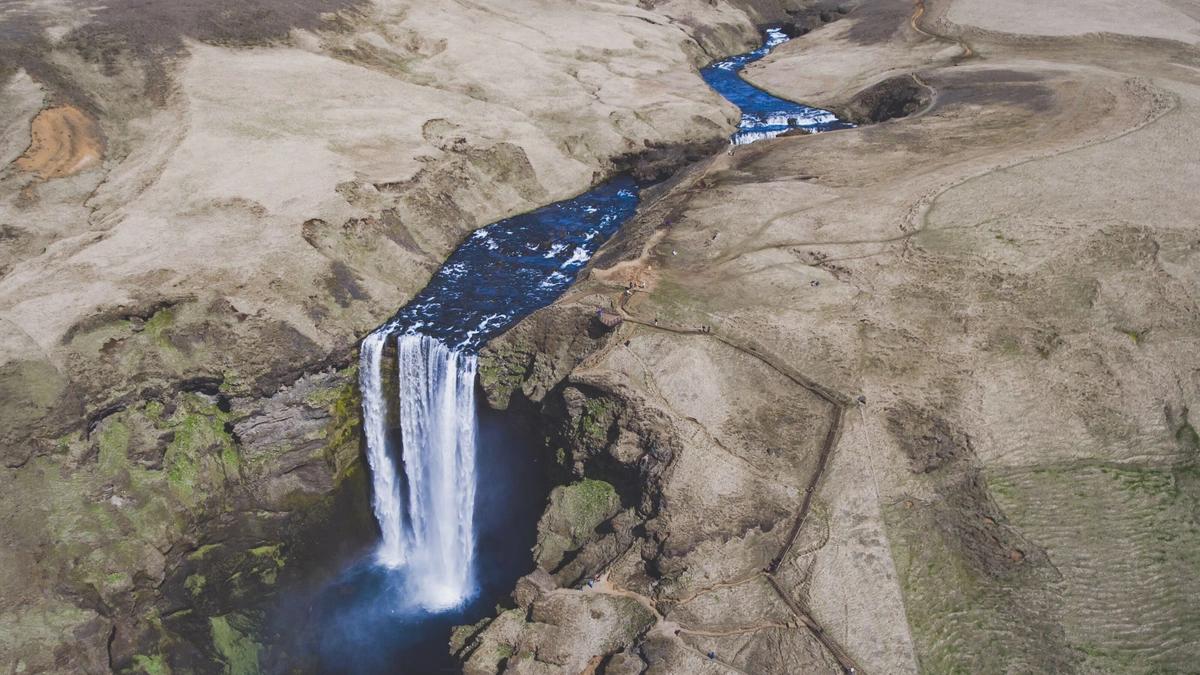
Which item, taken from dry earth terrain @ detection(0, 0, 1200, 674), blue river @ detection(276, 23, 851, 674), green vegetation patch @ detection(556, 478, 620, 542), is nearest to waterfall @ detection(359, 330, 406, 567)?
dry earth terrain @ detection(0, 0, 1200, 674)

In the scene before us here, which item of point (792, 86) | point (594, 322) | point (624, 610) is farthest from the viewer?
point (792, 86)

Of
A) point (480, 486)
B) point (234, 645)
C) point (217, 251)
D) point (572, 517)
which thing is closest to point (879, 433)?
point (572, 517)

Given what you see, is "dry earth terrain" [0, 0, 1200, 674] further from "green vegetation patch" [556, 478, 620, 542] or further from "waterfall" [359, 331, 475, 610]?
"waterfall" [359, 331, 475, 610]

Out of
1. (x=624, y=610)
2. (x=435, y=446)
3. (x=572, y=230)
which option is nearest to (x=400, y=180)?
(x=572, y=230)

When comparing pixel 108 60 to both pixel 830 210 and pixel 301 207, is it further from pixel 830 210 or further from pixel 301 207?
pixel 830 210

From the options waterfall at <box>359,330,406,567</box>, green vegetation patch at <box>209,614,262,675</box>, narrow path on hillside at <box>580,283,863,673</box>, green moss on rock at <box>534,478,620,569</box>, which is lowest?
green vegetation patch at <box>209,614,262,675</box>

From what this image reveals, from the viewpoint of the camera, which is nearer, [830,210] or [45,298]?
[45,298]

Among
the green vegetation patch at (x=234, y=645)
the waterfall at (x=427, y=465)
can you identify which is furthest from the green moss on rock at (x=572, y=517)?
the green vegetation patch at (x=234, y=645)

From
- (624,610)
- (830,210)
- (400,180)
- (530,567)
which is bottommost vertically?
(530,567)
